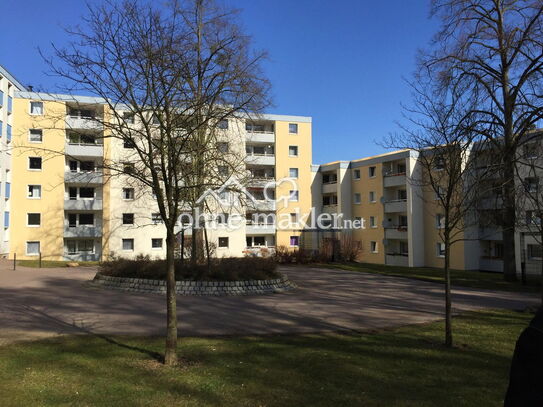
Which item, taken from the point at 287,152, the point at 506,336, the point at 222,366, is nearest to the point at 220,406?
the point at 222,366

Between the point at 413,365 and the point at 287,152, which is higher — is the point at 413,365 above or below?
below

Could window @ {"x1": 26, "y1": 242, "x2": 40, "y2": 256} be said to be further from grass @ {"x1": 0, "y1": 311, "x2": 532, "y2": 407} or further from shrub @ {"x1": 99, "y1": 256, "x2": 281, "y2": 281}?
grass @ {"x1": 0, "y1": 311, "x2": 532, "y2": 407}

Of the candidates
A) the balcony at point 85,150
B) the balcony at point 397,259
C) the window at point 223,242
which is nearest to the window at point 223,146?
the balcony at point 85,150

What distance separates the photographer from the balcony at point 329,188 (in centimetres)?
4462

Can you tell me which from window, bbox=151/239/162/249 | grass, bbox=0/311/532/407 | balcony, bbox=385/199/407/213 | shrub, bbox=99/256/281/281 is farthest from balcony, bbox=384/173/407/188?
grass, bbox=0/311/532/407

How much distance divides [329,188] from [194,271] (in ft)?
102

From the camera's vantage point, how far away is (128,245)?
36.0 meters

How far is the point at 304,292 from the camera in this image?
51.4ft

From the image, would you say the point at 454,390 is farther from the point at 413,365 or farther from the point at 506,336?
the point at 506,336

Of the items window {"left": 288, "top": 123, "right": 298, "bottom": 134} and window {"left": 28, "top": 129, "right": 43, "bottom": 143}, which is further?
window {"left": 288, "top": 123, "right": 298, "bottom": 134}

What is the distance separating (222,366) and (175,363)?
71cm

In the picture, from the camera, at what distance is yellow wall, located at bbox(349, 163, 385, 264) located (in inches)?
1590

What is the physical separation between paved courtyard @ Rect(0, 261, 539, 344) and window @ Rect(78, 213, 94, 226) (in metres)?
19.1

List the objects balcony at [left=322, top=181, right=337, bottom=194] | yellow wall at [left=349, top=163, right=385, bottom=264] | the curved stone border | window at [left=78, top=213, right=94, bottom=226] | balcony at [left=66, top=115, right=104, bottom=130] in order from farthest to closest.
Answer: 1. balcony at [left=322, top=181, right=337, bottom=194]
2. yellow wall at [left=349, top=163, right=385, bottom=264]
3. window at [left=78, top=213, right=94, bottom=226]
4. the curved stone border
5. balcony at [left=66, top=115, right=104, bottom=130]
